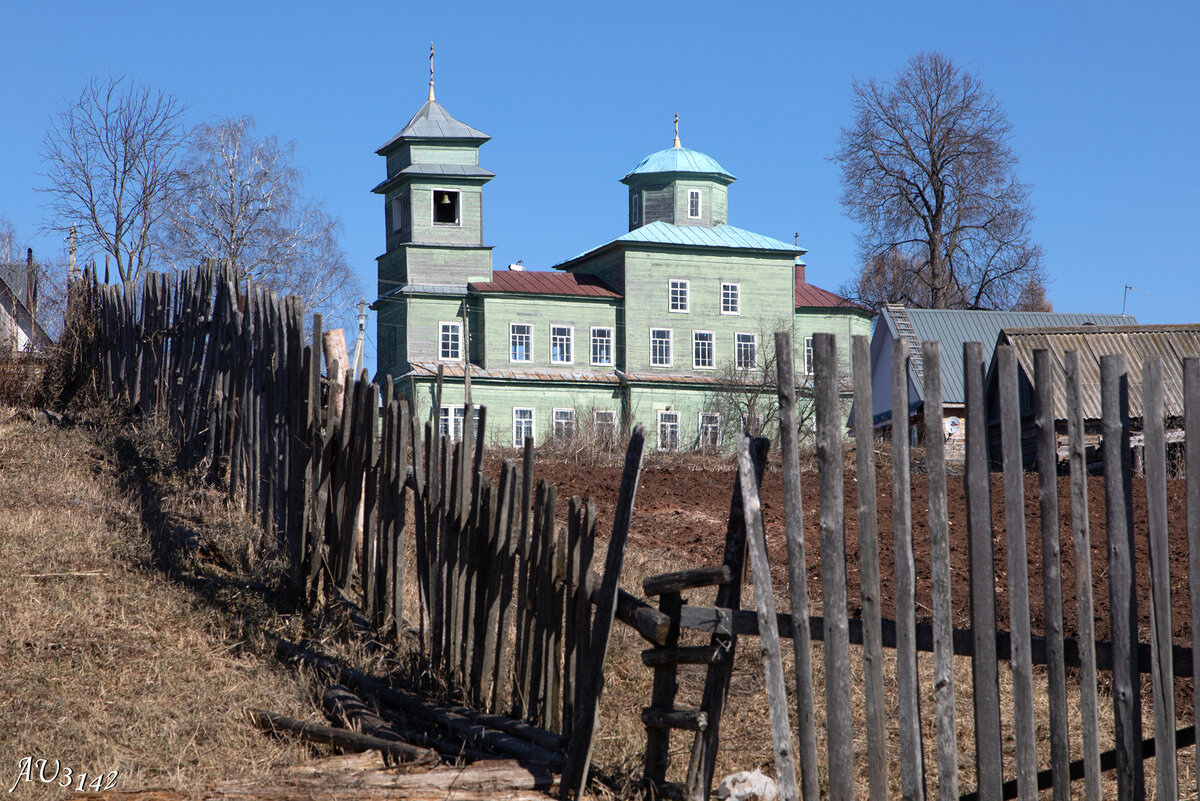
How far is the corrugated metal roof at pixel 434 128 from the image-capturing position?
41531 millimetres

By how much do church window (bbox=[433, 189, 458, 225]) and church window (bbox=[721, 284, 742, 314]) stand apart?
33.0ft

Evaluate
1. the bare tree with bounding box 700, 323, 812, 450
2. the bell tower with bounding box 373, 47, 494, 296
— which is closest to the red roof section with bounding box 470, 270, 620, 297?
the bell tower with bounding box 373, 47, 494, 296

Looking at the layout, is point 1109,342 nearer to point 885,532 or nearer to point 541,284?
point 885,532

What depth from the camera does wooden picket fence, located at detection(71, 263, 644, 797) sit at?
488 cm

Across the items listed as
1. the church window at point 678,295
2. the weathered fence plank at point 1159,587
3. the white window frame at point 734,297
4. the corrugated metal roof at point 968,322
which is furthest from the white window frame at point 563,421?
the weathered fence plank at point 1159,587

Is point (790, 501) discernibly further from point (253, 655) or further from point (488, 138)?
point (488, 138)

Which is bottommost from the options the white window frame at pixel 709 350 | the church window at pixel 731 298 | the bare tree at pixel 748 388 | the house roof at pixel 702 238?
the bare tree at pixel 748 388

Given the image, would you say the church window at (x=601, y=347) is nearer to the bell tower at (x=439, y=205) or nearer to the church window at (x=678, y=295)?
the church window at (x=678, y=295)

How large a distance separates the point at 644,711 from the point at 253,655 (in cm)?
259

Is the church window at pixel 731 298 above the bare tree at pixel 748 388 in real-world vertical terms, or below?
above

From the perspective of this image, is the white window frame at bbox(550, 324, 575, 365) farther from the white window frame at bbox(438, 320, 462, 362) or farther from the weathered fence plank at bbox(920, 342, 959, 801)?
the weathered fence plank at bbox(920, 342, 959, 801)

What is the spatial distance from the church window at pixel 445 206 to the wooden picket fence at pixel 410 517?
30.6 meters

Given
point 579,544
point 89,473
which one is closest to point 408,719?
point 579,544
